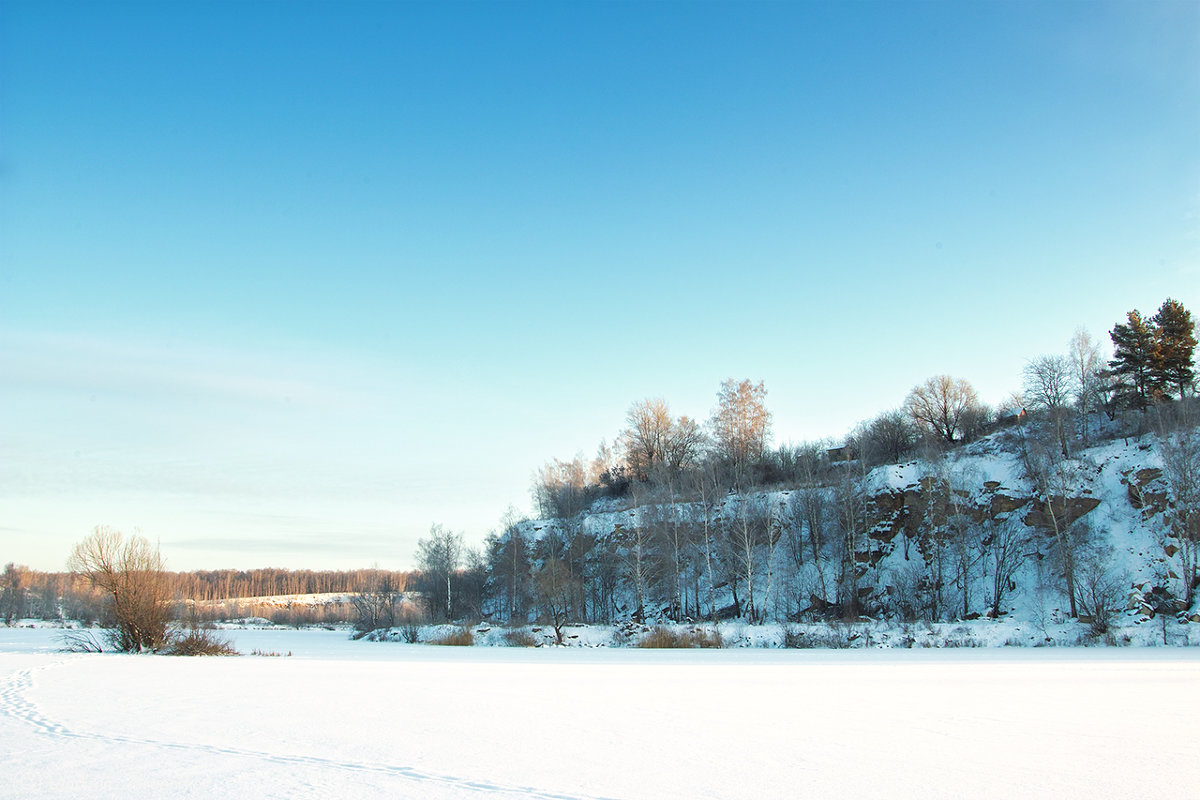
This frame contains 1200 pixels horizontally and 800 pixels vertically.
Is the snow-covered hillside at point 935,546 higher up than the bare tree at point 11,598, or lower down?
higher up

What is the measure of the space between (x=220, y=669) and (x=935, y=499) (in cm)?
3833

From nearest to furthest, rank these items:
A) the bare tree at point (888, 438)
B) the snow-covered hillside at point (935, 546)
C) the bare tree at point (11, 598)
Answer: the snow-covered hillside at point (935, 546) → the bare tree at point (888, 438) → the bare tree at point (11, 598)

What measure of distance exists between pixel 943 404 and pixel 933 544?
75.0 feet

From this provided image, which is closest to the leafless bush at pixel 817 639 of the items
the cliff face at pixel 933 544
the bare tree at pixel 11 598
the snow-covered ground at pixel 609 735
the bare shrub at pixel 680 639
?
the bare shrub at pixel 680 639

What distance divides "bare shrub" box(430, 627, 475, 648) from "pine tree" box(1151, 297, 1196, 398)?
4921 centimetres

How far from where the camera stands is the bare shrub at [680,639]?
116 ft

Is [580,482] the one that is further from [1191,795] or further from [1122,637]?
[1191,795]

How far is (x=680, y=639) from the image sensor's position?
36.1 metres

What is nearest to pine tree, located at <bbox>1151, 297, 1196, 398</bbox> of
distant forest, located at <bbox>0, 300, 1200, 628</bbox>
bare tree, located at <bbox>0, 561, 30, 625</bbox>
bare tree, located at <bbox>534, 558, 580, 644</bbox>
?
distant forest, located at <bbox>0, 300, 1200, 628</bbox>

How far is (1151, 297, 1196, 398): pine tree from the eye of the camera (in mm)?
48969

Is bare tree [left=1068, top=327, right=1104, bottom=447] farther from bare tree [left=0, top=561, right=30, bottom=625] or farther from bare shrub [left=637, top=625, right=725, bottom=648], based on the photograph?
bare tree [left=0, top=561, right=30, bottom=625]

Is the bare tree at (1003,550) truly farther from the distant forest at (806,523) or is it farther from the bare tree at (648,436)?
the bare tree at (648,436)

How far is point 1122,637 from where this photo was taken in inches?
1148

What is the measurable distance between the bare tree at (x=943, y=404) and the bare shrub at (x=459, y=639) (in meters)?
41.0
